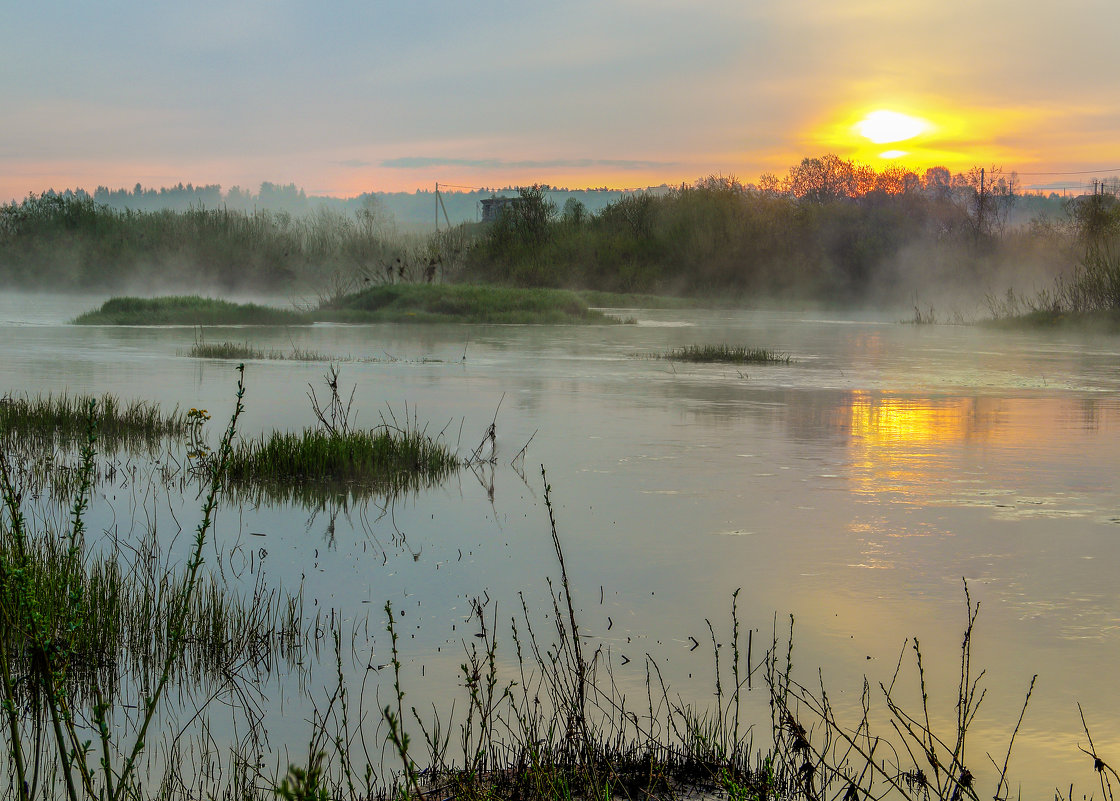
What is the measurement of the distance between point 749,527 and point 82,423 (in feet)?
21.9

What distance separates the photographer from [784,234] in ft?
169

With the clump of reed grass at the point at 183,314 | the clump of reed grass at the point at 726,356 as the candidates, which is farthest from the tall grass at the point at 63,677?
the clump of reed grass at the point at 183,314

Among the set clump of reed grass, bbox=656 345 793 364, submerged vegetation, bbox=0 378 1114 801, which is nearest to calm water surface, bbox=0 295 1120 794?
submerged vegetation, bbox=0 378 1114 801

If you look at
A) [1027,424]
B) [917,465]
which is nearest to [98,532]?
[917,465]

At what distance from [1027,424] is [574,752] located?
398 inches

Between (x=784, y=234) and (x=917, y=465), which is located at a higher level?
(x=784, y=234)

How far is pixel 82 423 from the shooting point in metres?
10.6

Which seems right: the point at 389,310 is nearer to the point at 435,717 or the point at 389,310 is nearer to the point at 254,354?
the point at 254,354

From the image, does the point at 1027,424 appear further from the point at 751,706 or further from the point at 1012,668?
the point at 751,706

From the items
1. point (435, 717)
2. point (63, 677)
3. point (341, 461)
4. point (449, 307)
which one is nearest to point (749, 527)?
point (341, 461)

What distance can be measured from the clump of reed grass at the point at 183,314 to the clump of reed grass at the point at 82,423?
19.0 meters

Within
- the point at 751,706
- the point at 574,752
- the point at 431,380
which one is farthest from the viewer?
the point at 431,380

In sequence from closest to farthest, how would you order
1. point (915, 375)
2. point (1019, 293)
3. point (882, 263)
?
point (915, 375) → point (1019, 293) → point (882, 263)

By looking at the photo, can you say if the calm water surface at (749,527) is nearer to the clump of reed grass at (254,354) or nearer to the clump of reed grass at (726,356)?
the clump of reed grass at (254,354)
